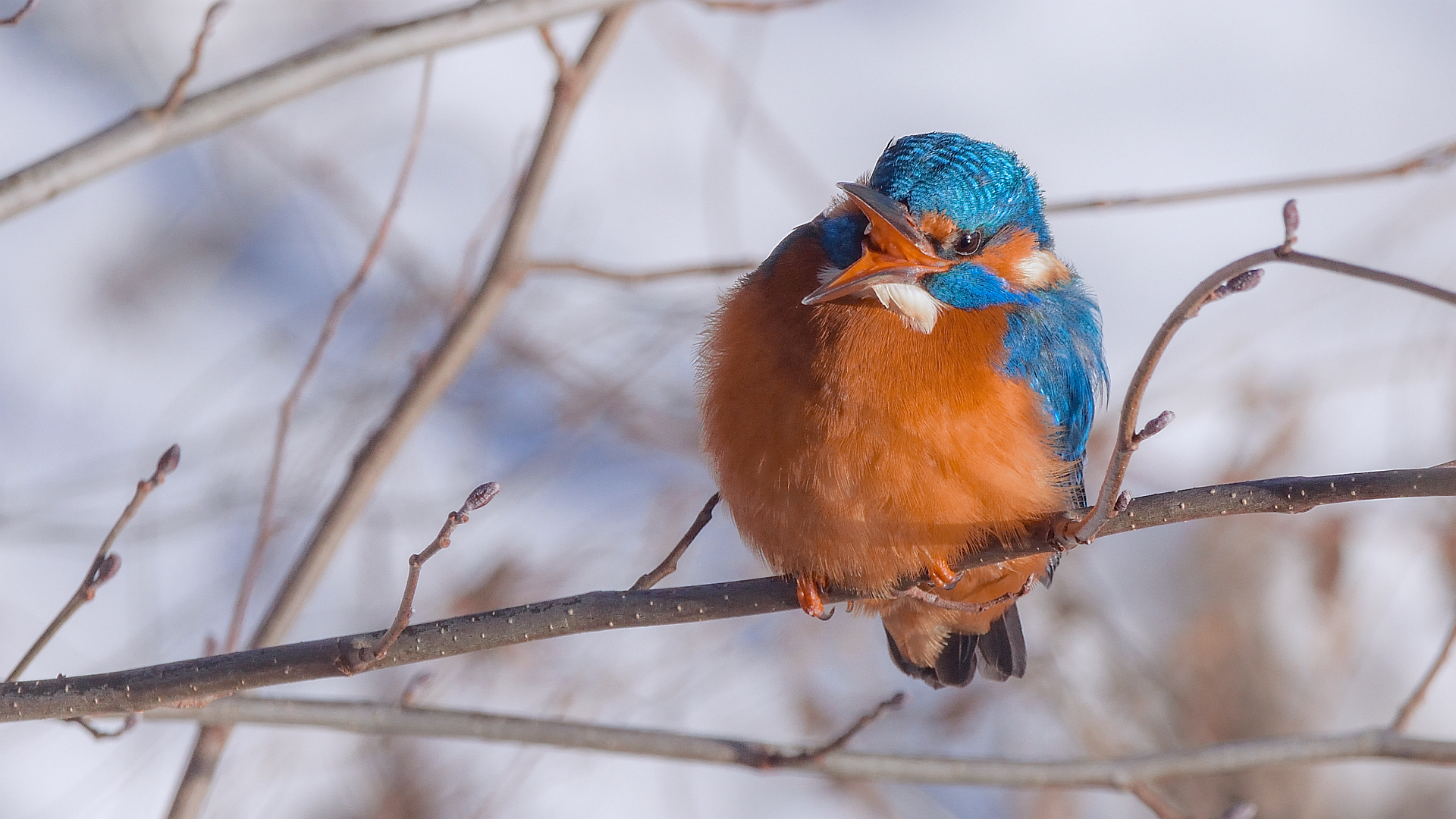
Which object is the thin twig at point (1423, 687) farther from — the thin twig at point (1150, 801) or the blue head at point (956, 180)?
the blue head at point (956, 180)

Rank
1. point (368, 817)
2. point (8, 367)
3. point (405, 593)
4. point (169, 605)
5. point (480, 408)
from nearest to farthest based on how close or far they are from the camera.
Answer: point (405, 593), point (368, 817), point (169, 605), point (8, 367), point (480, 408)

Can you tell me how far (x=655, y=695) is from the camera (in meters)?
4.33

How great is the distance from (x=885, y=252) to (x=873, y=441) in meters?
0.39

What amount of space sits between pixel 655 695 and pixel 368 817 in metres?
1.05

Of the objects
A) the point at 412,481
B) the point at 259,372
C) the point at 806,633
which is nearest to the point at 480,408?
the point at 412,481

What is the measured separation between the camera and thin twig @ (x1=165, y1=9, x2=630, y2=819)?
2.37 m

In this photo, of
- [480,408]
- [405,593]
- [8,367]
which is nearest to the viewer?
[405,593]

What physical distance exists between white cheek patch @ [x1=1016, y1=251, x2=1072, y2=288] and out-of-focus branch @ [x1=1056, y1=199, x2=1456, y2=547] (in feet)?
2.64

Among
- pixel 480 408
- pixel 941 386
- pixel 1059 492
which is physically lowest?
pixel 1059 492

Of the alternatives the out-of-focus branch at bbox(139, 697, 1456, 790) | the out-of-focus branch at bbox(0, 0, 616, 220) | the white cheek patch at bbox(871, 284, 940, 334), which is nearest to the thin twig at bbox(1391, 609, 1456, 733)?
the out-of-focus branch at bbox(139, 697, 1456, 790)

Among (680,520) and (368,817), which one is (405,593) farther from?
(680,520)

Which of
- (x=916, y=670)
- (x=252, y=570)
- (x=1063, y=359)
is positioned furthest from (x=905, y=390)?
(x=252, y=570)

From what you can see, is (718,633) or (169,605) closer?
(169,605)

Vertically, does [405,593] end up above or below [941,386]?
below
